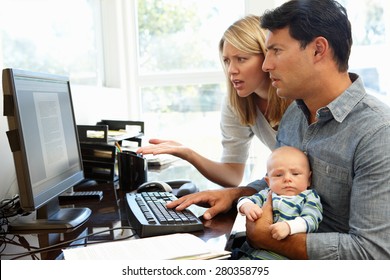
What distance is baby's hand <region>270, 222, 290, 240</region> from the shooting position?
1.06 meters

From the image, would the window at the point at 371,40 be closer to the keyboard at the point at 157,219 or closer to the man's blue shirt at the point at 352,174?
the man's blue shirt at the point at 352,174

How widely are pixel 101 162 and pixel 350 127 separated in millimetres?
1115

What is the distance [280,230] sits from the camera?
106 cm

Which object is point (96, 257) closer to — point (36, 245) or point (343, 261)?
point (36, 245)

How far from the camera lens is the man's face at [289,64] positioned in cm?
117

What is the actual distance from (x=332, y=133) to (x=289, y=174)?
0.56 ft

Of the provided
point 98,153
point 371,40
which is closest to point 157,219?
point 98,153

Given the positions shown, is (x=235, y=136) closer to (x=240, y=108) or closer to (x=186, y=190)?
(x=240, y=108)

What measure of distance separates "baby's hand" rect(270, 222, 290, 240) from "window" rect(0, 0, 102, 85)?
4.44 feet

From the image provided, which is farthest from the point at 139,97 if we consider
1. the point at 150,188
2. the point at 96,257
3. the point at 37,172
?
the point at 96,257

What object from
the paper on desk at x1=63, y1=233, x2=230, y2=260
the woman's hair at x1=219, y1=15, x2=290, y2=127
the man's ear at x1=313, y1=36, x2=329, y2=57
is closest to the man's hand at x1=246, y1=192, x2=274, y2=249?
the paper on desk at x1=63, y1=233, x2=230, y2=260

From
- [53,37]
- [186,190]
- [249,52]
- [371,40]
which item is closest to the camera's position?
[186,190]

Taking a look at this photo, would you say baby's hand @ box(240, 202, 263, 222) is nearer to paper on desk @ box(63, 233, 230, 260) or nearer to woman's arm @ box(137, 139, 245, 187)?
paper on desk @ box(63, 233, 230, 260)

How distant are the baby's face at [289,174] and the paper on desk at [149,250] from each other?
1.18 ft
